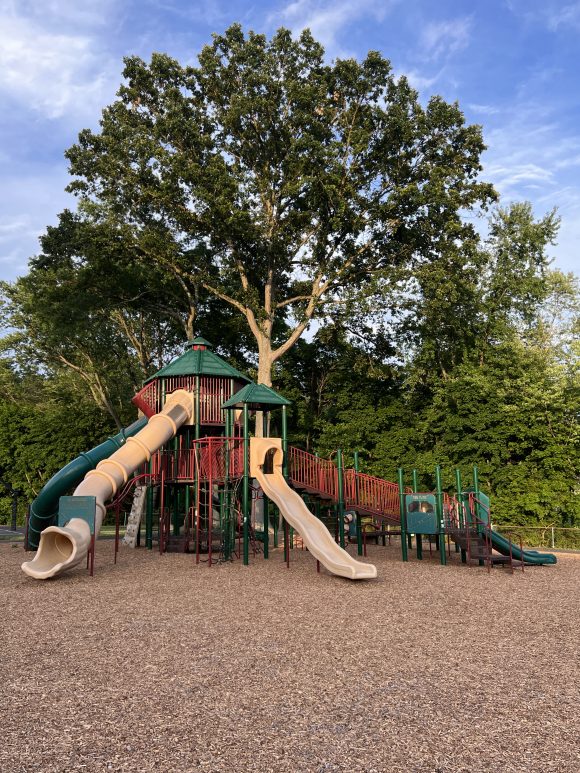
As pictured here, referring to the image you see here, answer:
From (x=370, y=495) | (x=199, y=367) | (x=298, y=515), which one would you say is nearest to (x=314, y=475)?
(x=370, y=495)

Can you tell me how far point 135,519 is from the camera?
22.3m

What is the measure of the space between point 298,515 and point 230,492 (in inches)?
98.7

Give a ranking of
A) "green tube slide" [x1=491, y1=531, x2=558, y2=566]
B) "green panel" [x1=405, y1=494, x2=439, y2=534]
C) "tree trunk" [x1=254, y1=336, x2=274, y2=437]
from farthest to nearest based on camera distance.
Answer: "tree trunk" [x1=254, y1=336, x2=274, y2=437] → "green panel" [x1=405, y1=494, x2=439, y2=534] → "green tube slide" [x1=491, y1=531, x2=558, y2=566]

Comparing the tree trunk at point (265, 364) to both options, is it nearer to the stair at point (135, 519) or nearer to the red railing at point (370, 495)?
the stair at point (135, 519)

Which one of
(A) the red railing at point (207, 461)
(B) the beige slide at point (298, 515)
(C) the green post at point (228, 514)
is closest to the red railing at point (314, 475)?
(B) the beige slide at point (298, 515)

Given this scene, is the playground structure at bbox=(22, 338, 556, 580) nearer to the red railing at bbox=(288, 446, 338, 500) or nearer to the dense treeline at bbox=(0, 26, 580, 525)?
the red railing at bbox=(288, 446, 338, 500)

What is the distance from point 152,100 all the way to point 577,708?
93.1 feet

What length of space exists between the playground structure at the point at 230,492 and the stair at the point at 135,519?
2.2 inches

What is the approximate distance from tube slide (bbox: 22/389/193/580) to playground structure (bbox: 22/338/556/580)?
30 mm

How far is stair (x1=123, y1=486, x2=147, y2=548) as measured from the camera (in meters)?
21.7

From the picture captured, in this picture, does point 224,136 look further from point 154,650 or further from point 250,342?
point 154,650

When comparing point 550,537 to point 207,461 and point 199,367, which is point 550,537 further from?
point 199,367

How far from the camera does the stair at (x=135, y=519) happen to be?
2171 cm

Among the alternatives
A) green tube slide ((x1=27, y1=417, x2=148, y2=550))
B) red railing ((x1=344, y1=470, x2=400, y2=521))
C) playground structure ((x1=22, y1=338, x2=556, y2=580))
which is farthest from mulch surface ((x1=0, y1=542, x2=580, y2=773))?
green tube slide ((x1=27, y1=417, x2=148, y2=550))
